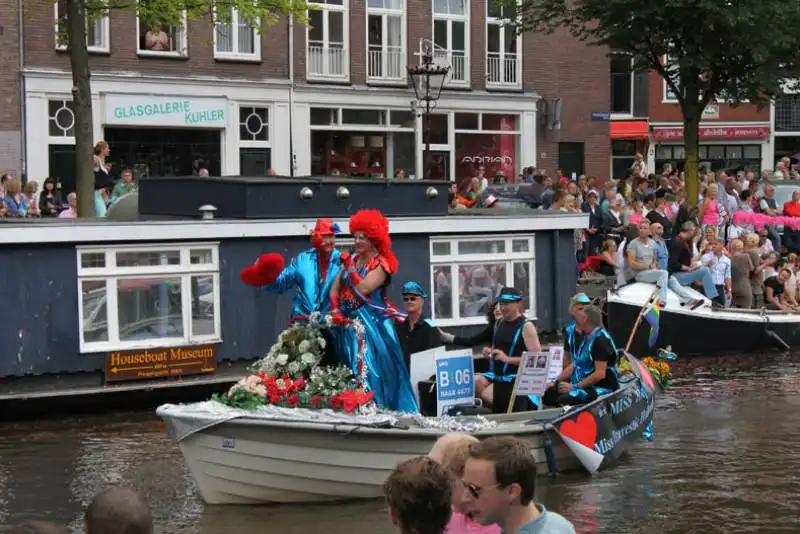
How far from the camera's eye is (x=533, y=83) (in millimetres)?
37938

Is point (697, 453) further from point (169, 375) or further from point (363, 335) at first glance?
point (169, 375)

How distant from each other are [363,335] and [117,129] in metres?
18.9

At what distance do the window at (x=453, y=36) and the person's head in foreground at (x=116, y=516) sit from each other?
31258 millimetres

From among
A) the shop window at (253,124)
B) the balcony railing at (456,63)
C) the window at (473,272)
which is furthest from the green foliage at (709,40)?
the window at (473,272)

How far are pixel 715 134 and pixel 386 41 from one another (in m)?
18.1

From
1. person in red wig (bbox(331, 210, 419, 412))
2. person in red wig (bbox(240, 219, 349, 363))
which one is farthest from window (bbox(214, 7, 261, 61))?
person in red wig (bbox(331, 210, 419, 412))

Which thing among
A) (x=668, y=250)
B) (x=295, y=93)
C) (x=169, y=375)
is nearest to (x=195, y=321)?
(x=169, y=375)

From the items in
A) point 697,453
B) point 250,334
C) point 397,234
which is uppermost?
point 397,234

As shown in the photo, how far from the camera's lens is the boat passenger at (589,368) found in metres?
13.0

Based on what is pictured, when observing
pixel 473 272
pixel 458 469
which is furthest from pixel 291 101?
pixel 458 469

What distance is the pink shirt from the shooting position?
566 cm

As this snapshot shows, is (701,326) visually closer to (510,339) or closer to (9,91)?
(510,339)

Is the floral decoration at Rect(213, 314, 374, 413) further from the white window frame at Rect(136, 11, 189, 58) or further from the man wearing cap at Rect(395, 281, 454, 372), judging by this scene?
the white window frame at Rect(136, 11, 189, 58)

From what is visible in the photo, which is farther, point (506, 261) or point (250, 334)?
point (506, 261)
